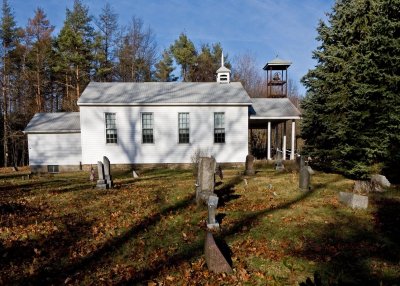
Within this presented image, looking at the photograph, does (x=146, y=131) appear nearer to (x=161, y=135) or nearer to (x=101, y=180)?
(x=161, y=135)

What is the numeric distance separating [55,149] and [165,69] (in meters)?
27.2

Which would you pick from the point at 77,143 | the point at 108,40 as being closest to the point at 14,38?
the point at 108,40

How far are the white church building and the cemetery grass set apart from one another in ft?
32.5

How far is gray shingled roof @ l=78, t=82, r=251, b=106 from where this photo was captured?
21.7 meters

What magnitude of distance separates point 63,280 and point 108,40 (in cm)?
4196

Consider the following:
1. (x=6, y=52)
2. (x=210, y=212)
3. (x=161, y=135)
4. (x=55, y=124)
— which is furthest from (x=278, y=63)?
(x=6, y=52)

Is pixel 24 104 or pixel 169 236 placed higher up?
pixel 24 104

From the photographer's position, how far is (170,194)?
470 inches

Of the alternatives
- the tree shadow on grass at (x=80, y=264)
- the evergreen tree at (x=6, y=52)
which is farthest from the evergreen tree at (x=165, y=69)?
the tree shadow on grass at (x=80, y=264)

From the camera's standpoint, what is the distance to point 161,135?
2189cm

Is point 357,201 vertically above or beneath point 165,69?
beneath

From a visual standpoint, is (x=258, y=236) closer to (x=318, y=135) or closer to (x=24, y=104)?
(x=318, y=135)

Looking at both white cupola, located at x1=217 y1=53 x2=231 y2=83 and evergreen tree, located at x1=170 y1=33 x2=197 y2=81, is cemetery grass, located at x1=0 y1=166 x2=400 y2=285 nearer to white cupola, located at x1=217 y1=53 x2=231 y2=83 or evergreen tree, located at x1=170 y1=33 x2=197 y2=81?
white cupola, located at x1=217 y1=53 x2=231 y2=83

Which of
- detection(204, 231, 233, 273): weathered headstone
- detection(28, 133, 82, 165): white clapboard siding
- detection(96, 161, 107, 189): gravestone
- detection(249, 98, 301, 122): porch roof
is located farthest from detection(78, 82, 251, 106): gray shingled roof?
detection(204, 231, 233, 273): weathered headstone
